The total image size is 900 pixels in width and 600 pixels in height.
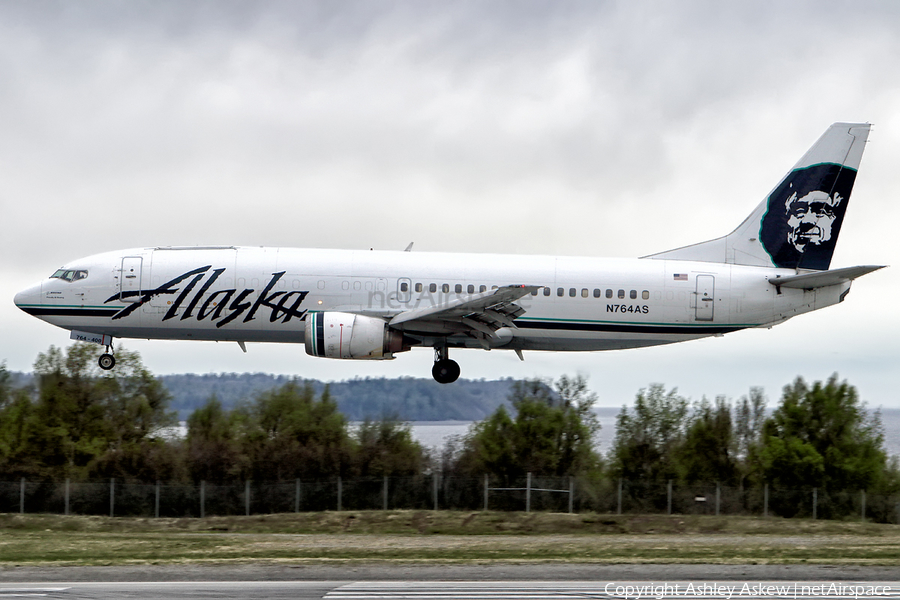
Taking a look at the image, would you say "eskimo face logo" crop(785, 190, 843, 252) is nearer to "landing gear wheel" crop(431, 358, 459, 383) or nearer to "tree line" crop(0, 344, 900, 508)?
"landing gear wheel" crop(431, 358, 459, 383)

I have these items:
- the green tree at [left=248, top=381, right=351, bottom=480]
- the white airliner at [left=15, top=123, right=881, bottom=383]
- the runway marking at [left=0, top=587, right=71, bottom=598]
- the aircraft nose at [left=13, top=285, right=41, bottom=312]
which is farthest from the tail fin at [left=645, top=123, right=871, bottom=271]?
the green tree at [left=248, top=381, right=351, bottom=480]

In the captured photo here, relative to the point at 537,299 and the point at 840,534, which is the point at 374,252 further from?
the point at 840,534

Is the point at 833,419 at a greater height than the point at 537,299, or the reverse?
the point at 537,299

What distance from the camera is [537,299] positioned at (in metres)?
33.2

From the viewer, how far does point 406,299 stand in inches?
1297

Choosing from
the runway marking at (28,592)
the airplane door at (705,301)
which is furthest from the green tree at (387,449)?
the runway marking at (28,592)

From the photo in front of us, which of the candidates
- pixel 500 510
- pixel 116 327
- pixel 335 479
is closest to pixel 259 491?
pixel 335 479

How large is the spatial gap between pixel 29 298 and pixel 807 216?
2765 centimetres

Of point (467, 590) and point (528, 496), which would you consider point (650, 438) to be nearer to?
point (528, 496)

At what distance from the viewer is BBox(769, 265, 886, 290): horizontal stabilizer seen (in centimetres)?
3222

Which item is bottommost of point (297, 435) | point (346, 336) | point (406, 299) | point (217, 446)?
point (217, 446)

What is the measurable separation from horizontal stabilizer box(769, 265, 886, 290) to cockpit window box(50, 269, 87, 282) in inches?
930

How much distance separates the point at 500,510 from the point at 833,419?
24903 mm

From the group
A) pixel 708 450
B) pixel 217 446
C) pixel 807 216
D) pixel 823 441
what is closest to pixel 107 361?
pixel 217 446
